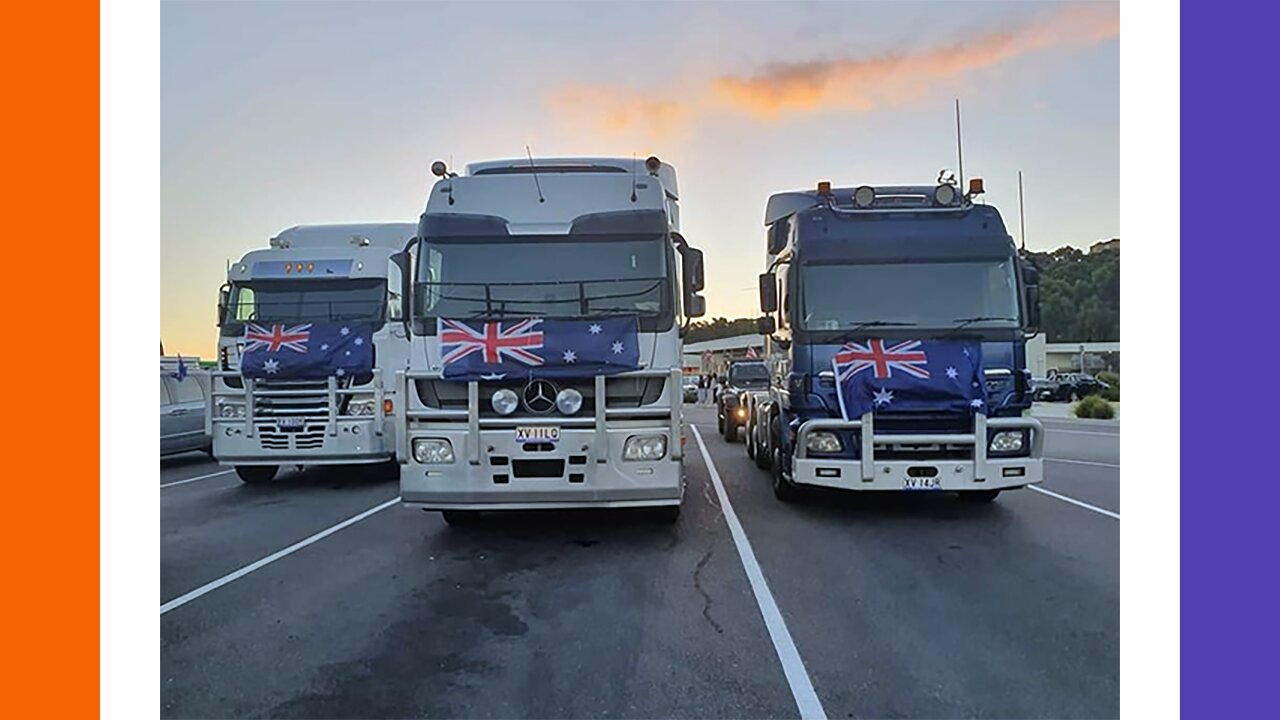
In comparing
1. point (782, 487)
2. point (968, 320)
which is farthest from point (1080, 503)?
point (782, 487)

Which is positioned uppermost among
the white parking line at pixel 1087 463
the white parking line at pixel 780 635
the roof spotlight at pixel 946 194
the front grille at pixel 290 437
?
the roof spotlight at pixel 946 194

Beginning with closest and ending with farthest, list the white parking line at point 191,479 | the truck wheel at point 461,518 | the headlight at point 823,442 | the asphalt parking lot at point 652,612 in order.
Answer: the asphalt parking lot at point 652,612 → the headlight at point 823,442 → the truck wheel at point 461,518 → the white parking line at point 191,479

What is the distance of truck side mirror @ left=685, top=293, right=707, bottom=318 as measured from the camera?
6.62 m

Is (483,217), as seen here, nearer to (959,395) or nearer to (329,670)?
(329,670)

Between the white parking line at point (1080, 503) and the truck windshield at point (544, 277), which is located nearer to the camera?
the truck windshield at point (544, 277)

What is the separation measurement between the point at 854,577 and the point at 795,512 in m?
2.32

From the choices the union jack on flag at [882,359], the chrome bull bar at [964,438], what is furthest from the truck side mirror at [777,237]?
the chrome bull bar at [964,438]

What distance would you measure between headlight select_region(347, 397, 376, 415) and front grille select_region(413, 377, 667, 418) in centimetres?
394

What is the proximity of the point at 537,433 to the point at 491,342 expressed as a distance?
0.81 metres

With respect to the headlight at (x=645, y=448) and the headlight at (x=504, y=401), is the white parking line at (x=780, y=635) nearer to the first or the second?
the headlight at (x=645, y=448)

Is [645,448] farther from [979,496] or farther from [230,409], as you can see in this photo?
[230,409]

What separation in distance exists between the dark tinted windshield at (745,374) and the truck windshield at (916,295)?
28.4ft

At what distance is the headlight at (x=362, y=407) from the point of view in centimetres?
964

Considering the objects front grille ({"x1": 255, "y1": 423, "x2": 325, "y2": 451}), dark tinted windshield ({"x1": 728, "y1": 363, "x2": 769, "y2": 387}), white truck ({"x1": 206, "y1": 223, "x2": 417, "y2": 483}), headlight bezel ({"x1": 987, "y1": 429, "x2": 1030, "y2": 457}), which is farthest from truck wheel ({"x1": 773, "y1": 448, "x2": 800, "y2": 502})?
dark tinted windshield ({"x1": 728, "y1": 363, "x2": 769, "y2": 387})
